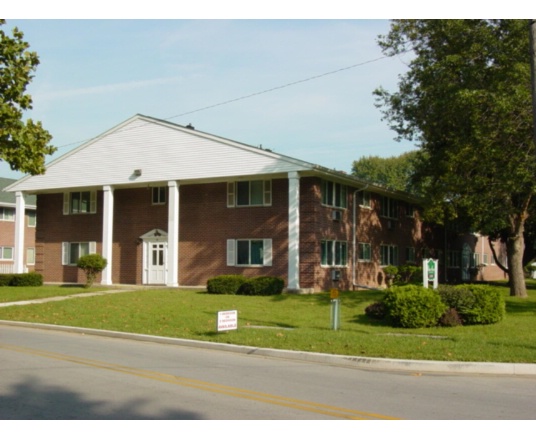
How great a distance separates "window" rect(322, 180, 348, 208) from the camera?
31188 mm

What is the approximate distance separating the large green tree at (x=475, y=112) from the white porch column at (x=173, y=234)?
10496 mm

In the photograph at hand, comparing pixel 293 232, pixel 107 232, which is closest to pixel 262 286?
pixel 293 232

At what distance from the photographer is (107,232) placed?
111 feet

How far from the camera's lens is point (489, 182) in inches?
882

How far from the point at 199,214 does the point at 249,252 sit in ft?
→ 11.1

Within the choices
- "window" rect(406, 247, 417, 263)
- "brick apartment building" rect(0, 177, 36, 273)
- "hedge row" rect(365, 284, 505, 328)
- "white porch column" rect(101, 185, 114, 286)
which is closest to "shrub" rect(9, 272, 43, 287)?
"white porch column" rect(101, 185, 114, 286)

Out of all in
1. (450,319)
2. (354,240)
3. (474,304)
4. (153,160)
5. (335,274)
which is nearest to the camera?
(450,319)

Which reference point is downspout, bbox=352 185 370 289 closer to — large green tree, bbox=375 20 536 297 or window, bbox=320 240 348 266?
window, bbox=320 240 348 266

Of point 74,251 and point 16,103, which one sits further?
point 74,251

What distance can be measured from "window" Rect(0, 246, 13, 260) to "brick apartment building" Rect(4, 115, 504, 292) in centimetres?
1303

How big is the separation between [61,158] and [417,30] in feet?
63.4

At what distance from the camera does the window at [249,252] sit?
3109 centimetres

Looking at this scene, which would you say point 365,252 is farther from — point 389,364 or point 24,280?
point 389,364

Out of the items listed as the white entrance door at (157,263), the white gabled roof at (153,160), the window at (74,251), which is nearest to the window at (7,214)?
the white gabled roof at (153,160)
